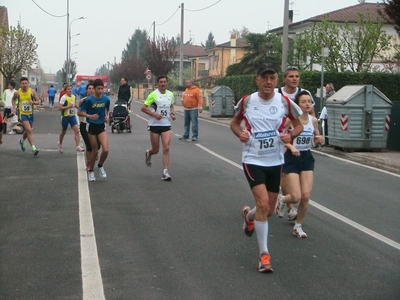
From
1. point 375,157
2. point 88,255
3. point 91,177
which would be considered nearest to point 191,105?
point 375,157

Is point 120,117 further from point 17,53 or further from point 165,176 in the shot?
point 17,53

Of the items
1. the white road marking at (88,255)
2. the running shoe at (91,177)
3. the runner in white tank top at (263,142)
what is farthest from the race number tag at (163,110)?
the runner in white tank top at (263,142)

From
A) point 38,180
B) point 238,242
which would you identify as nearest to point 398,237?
point 238,242

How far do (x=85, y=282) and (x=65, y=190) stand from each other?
5.14 m

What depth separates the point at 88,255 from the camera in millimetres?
6941

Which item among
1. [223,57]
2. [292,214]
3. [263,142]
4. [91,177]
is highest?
[223,57]

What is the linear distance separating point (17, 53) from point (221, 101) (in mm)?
20704

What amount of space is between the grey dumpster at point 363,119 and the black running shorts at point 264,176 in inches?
480

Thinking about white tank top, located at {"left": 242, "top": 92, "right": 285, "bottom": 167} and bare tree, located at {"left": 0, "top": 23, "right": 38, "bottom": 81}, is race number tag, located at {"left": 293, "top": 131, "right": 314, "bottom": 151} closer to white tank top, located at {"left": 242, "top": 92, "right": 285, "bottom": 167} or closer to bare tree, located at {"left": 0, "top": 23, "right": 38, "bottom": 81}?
white tank top, located at {"left": 242, "top": 92, "right": 285, "bottom": 167}

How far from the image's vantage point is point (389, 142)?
19.8 meters

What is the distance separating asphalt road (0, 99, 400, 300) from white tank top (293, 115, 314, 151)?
1002 millimetres

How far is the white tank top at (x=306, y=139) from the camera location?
26.9 feet

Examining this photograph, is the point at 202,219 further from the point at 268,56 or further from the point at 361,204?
the point at 268,56

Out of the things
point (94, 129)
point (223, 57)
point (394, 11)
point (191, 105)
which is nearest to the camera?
point (94, 129)
